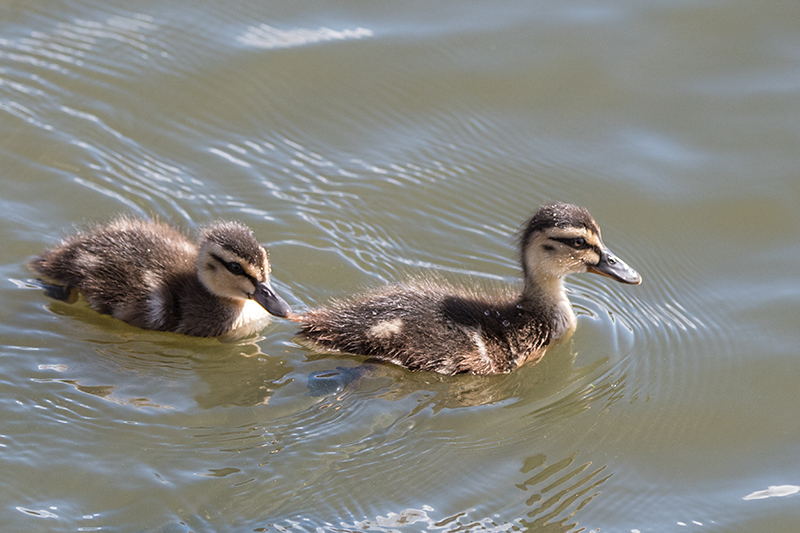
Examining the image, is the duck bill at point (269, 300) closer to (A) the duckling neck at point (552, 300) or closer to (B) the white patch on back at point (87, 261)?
(B) the white patch on back at point (87, 261)

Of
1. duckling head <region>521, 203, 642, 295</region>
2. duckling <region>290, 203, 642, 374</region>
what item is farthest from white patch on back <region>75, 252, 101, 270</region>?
duckling head <region>521, 203, 642, 295</region>

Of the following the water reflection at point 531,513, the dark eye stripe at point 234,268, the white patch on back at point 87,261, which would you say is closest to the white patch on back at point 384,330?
the dark eye stripe at point 234,268

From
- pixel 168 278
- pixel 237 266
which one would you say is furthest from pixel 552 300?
pixel 168 278

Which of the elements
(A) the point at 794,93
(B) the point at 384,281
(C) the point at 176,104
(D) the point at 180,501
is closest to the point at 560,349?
(B) the point at 384,281

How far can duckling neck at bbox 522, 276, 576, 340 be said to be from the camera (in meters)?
5.51

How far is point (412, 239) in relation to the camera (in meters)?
6.16

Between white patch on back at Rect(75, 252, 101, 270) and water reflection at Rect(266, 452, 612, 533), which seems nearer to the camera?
water reflection at Rect(266, 452, 612, 533)

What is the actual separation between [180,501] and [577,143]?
3.64m

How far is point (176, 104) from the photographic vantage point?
7008mm

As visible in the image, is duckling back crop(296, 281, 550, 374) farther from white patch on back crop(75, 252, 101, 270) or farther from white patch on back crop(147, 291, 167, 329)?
white patch on back crop(75, 252, 101, 270)

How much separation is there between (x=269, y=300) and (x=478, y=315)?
108 cm

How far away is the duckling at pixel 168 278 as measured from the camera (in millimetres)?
5336

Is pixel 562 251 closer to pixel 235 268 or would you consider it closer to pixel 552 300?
pixel 552 300

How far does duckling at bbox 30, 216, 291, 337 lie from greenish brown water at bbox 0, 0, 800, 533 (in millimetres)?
128
